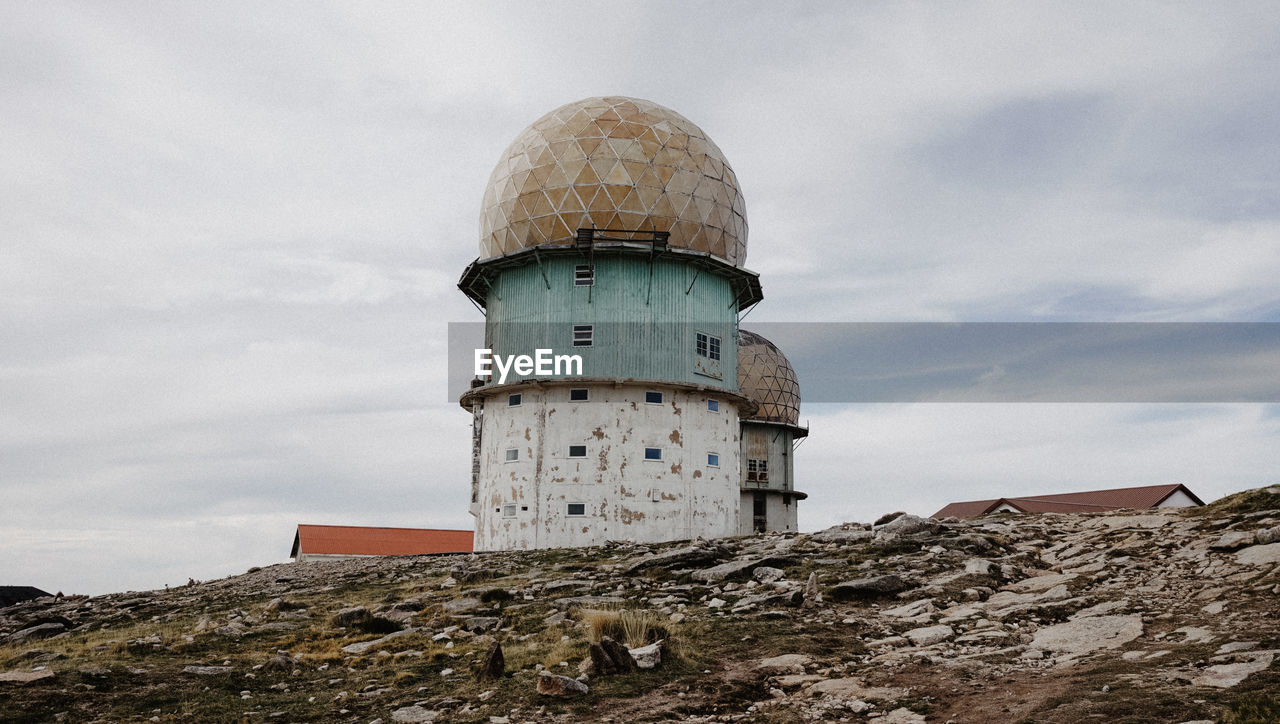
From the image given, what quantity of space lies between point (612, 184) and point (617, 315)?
3612 millimetres

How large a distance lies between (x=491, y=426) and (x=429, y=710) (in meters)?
17.5

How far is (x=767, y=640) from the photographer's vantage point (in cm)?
1172

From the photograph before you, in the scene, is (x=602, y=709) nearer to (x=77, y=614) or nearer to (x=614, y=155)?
(x=77, y=614)

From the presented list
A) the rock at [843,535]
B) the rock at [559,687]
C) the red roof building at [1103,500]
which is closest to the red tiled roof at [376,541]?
the red roof building at [1103,500]

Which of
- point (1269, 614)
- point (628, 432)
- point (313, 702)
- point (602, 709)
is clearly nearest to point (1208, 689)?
point (1269, 614)

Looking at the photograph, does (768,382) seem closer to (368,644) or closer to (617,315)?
(617,315)

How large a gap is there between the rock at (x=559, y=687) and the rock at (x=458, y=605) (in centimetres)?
553

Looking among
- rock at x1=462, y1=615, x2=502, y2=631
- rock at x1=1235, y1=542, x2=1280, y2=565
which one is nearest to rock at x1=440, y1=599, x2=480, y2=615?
rock at x1=462, y1=615, x2=502, y2=631

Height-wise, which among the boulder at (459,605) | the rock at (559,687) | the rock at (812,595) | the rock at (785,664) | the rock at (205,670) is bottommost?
the rock at (205,670)

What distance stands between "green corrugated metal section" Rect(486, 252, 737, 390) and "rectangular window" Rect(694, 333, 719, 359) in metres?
0.17

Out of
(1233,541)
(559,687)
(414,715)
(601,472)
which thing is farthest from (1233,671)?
(601,472)

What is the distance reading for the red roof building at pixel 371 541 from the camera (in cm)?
4100

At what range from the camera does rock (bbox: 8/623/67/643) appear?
55.9 feet

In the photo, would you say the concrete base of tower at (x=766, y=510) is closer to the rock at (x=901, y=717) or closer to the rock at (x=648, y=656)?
the rock at (x=648, y=656)
